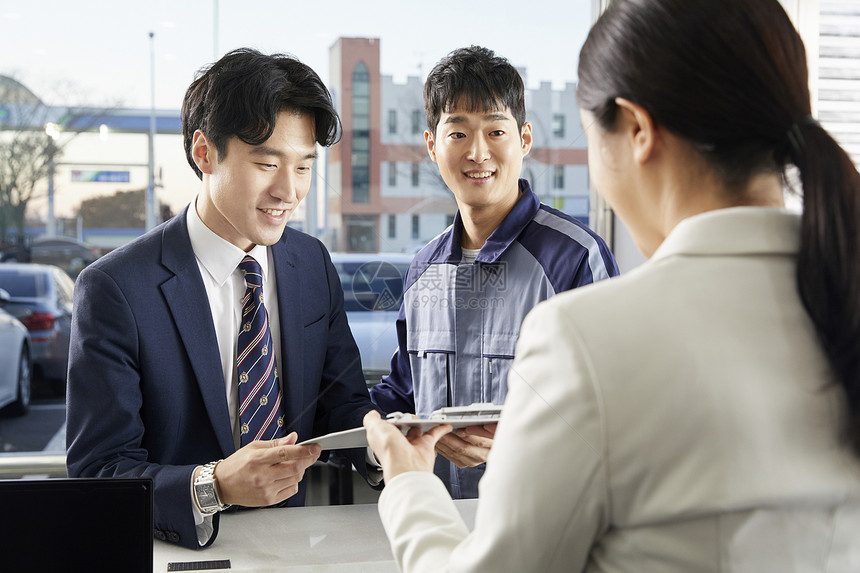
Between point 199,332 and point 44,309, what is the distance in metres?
1.33

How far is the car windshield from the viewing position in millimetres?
2180

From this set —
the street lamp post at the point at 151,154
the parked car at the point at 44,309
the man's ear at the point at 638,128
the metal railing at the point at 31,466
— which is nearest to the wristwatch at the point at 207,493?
the man's ear at the point at 638,128

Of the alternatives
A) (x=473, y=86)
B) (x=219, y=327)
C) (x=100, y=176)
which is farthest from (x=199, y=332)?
(x=100, y=176)

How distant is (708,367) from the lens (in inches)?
18.8

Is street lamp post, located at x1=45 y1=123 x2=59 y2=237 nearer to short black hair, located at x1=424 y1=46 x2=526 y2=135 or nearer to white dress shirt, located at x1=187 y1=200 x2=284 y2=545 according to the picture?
white dress shirt, located at x1=187 y1=200 x2=284 y2=545

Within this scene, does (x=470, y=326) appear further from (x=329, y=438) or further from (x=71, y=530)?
(x=71, y=530)

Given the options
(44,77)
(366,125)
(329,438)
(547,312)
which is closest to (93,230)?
(44,77)

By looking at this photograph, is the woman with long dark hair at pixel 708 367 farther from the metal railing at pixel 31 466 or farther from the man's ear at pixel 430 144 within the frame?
the metal railing at pixel 31 466

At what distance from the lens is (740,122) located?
1.72ft

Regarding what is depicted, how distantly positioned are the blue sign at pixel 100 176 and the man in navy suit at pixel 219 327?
894 mm

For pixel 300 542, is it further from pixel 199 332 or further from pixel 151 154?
pixel 151 154

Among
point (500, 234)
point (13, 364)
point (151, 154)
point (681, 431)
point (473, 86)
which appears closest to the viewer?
point (681, 431)

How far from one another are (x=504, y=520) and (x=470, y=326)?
17.6 inches

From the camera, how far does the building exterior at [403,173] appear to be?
3.23 ft
